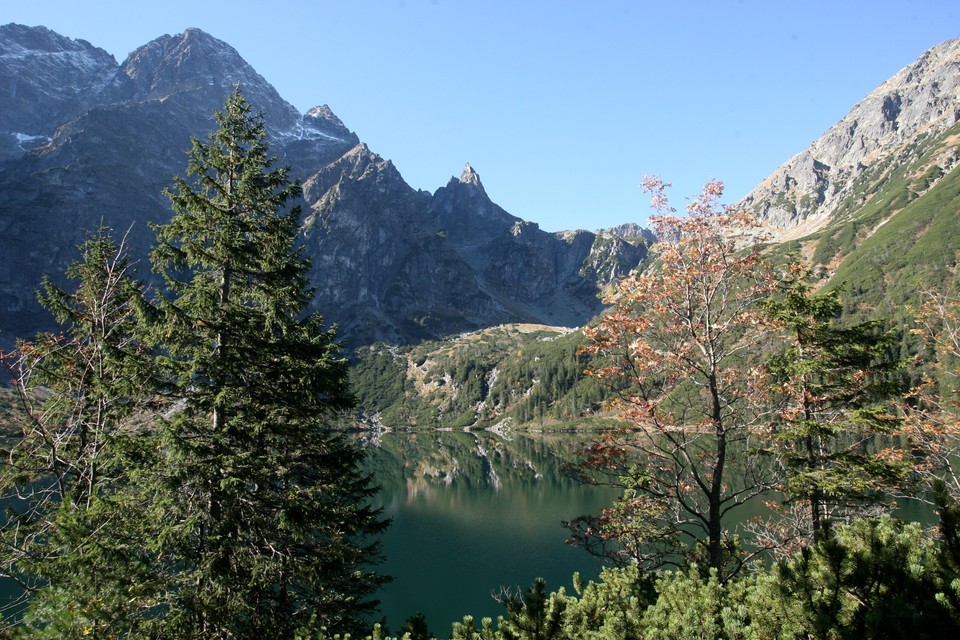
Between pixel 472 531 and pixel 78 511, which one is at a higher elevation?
pixel 78 511

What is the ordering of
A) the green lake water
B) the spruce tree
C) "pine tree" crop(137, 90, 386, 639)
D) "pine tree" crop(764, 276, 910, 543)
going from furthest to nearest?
the green lake water → "pine tree" crop(764, 276, 910, 543) → "pine tree" crop(137, 90, 386, 639) → the spruce tree

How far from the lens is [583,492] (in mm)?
99188

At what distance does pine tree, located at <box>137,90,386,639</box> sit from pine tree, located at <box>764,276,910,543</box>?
1272cm

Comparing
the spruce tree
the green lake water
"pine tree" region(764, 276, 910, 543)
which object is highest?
"pine tree" region(764, 276, 910, 543)

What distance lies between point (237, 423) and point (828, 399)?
56.1 ft

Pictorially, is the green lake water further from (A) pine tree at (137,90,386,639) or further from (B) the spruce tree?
(B) the spruce tree

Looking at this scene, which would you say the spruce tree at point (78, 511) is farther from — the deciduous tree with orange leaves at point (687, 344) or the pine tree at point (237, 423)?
the deciduous tree with orange leaves at point (687, 344)

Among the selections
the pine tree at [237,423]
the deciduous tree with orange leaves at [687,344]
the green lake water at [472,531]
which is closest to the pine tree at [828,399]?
the deciduous tree with orange leaves at [687,344]

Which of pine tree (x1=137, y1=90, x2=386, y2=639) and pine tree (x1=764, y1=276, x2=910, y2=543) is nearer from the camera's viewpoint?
pine tree (x1=137, y1=90, x2=386, y2=639)

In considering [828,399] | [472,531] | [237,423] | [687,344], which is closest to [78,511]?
[237,423]

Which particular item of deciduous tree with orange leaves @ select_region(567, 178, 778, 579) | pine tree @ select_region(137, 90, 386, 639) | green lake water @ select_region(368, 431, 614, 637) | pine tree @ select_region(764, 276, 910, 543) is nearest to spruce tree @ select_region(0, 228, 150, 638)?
pine tree @ select_region(137, 90, 386, 639)

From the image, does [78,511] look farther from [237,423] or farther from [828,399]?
[828,399]

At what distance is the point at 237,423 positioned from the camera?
11742 mm

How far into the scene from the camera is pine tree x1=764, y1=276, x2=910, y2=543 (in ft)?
44.1
